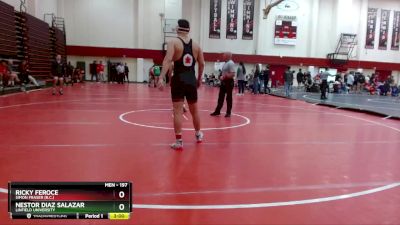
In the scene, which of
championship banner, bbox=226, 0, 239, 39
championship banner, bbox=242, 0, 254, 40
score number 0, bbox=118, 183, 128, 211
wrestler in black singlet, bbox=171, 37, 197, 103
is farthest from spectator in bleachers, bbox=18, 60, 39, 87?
championship banner, bbox=242, 0, 254, 40

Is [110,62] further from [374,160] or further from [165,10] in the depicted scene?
[374,160]

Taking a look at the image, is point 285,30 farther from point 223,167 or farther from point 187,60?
point 223,167

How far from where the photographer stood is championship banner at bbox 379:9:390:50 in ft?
120

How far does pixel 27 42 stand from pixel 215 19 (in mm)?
19212

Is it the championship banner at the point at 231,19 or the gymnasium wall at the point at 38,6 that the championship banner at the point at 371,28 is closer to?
the championship banner at the point at 231,19

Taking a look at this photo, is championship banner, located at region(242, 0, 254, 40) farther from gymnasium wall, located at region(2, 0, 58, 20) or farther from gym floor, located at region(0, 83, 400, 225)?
gym floor, located at region(0, 83, 400, 225)

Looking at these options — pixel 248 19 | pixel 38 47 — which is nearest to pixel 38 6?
pixel 38 47

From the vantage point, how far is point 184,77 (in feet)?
18.0

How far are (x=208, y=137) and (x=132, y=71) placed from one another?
2918 cm

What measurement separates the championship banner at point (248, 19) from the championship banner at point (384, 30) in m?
14.2

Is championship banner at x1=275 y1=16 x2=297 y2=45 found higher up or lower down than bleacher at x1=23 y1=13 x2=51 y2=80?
higher up

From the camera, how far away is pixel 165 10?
32.3m
